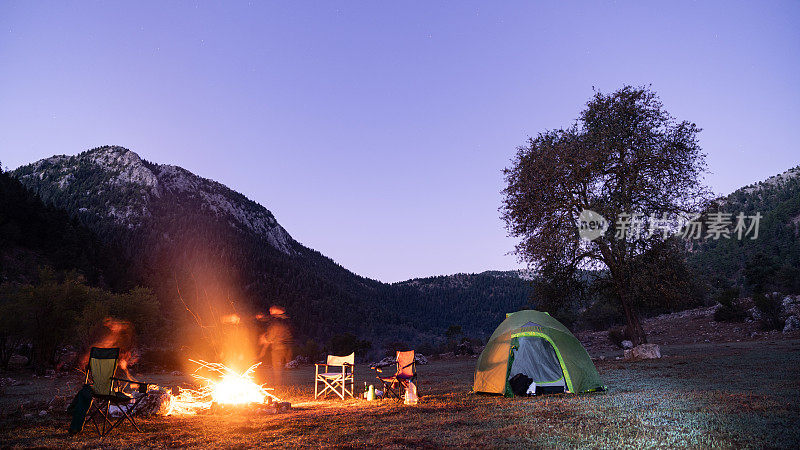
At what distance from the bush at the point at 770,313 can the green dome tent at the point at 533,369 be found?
70.6ft

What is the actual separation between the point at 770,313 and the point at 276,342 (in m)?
40.3

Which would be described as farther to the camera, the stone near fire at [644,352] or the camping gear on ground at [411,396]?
the stone near fire at [644,352]

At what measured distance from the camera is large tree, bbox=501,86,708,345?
17.8 m

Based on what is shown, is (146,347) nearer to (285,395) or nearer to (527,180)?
(285,395)

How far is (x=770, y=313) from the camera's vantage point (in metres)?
25.5

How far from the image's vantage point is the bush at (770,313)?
25.1 meters

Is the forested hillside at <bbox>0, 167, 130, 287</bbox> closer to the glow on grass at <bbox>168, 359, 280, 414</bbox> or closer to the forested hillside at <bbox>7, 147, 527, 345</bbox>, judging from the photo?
the forested hillside at <bbox>7, 147, 527, 345</bbox>

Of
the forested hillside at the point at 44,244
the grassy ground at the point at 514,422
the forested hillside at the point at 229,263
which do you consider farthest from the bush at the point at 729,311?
the forested hillside at the point at 44,244

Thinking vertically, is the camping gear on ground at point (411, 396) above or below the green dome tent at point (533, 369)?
below

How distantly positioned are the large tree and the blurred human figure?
680 inches

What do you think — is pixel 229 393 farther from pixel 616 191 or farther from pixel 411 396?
pixel 616 191

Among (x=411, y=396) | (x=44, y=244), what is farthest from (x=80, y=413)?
(x=44, y=244)

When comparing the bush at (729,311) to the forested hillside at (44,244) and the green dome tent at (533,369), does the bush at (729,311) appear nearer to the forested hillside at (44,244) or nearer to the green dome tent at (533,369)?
the green dome tent at (533,369)

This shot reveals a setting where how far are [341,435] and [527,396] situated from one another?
5310 mm
